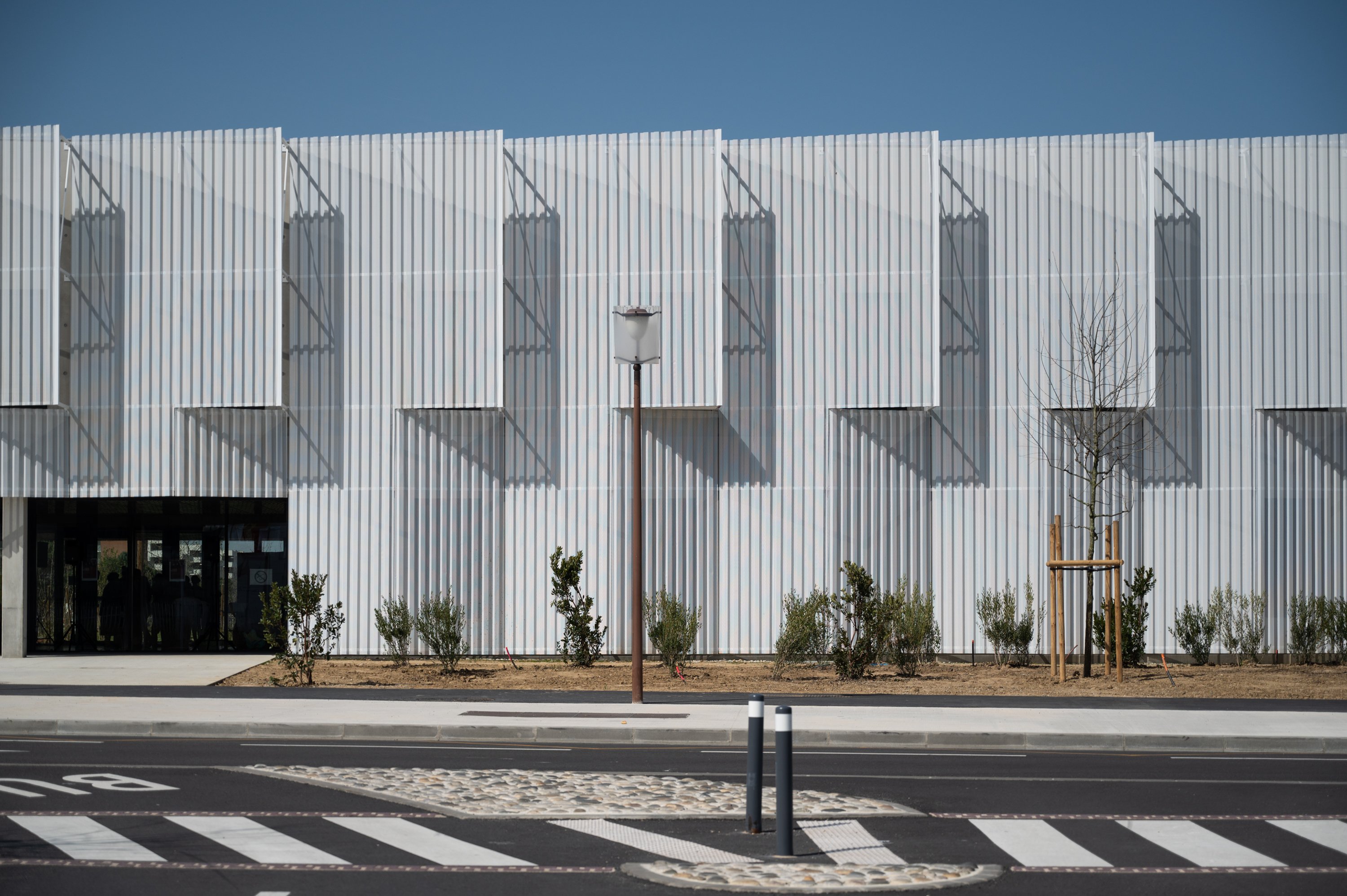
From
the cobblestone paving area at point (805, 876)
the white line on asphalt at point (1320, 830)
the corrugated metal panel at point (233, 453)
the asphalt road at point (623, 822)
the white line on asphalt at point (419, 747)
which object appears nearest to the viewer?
the cobblestone paving area at point (805, 876)

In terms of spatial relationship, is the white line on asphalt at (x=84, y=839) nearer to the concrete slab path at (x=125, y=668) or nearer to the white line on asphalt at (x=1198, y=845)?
the white line on asphalt at (x=1198, y=845)

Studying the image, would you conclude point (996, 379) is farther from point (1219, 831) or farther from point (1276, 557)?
point (1219, 831)

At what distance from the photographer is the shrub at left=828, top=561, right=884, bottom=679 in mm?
20672

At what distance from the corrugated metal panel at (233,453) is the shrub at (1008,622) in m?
12.8

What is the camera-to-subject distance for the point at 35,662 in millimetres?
23859

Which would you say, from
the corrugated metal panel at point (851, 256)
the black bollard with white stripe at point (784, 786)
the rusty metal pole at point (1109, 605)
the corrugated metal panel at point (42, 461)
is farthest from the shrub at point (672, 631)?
the black bollard with white stripe at point (784, 786)

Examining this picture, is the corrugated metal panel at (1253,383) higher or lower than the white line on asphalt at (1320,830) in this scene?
higher

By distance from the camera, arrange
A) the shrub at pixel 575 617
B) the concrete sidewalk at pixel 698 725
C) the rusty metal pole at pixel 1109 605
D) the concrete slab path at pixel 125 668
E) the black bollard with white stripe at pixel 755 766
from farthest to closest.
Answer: the shrub at pixel 575 617
the concrete slab path at pixel 125 668
the rusty metal pole at pixel 1109 605
the concrete sidewalk at pixel 698 725
the black bollard with white stripe at pixel 755 766

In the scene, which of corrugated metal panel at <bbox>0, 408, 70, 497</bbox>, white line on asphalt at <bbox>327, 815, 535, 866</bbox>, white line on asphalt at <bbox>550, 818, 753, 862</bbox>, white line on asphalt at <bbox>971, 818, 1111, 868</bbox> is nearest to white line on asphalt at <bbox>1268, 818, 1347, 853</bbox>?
white line on asphalt at <bbox>971, 818, 1111, 868</bbox>

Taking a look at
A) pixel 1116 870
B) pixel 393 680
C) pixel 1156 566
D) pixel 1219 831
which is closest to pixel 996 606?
pixel 1156 566

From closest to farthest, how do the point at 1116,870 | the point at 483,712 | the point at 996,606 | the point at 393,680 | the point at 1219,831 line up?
the point at 1116,870, the point at 1219,831, the point at 483,712, the point at 393,680, the point at 996,606

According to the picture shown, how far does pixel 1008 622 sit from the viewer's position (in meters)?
23.2

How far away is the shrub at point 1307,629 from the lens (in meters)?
23.0

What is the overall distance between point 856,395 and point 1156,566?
19.9 feet
